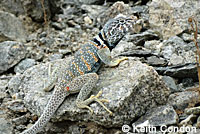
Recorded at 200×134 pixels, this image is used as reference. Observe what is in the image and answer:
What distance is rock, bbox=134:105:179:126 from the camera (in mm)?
4839

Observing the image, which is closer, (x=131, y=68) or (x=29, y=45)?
(x=131, y=68)

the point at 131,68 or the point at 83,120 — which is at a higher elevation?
the point at 131,68

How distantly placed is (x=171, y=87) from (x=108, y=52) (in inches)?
60.5

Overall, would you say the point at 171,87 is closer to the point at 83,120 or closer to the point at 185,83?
the point at 185,83

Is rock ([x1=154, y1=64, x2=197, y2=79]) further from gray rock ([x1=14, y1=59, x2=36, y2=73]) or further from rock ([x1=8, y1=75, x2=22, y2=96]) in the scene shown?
gray rock ([x1=14, y1=59, x2=36, y2=73])

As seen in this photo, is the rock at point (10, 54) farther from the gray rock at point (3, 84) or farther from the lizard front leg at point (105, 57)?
Answer: the lizard front leg at point (105, 57)

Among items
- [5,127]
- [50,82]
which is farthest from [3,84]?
[50,82]

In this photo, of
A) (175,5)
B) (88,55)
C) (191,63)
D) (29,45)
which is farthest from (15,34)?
(191,63)

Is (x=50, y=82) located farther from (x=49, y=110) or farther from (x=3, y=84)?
(x=3, y=84)

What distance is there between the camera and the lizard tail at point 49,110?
5.07 meters

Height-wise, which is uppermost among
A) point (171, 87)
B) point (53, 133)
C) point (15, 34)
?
point (15, 34)

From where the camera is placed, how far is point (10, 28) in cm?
962

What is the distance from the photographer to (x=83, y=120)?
521 cm

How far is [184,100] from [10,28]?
258 inches
